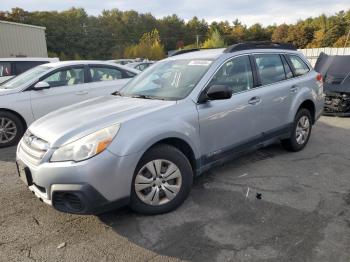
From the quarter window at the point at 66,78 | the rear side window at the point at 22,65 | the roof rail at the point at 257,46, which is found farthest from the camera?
the rear side window at the point at 22,65

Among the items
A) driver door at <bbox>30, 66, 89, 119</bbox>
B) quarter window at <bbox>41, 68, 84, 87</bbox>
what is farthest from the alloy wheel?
quarter window at <bbox>41, 68, 84, 87</bbox>

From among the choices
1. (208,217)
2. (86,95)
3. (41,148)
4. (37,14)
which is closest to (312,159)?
(208,217)

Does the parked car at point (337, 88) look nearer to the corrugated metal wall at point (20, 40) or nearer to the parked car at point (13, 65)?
the parked car at point (13, 65)

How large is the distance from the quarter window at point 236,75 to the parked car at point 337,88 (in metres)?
4.74

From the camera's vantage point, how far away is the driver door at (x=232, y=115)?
3.96 m

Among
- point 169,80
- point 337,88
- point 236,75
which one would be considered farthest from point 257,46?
point 337,88

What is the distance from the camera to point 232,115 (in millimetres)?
4199

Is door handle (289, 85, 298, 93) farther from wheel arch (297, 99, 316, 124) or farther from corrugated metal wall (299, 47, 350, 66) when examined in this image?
corrugated metal wall (299, 47, 350, 66)

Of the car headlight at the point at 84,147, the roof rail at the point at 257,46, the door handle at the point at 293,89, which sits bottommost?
the car headlight at the point at 84,147

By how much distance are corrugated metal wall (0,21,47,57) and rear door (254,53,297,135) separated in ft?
72.5

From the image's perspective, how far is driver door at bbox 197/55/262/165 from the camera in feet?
13.0

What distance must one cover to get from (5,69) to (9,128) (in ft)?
12.5

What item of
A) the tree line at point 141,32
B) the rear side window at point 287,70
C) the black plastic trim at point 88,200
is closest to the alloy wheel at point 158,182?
the black plastic trim at point 88,200

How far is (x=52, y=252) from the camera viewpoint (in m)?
3.00
